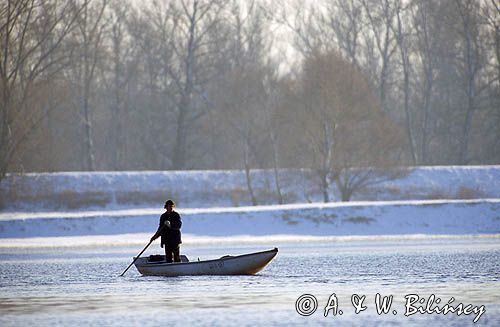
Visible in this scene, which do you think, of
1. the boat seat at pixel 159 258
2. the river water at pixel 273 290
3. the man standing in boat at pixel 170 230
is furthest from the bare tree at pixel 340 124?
the man standing in boat at pixel 170 230

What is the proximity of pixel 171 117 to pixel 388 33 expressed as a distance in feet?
52.2

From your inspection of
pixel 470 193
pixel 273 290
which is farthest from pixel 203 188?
pixel 273 290

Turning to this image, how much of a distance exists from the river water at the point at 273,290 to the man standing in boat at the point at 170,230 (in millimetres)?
811

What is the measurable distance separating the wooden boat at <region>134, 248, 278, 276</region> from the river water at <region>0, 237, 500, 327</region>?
0.26m

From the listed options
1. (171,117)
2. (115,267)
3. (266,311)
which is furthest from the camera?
(171,117)

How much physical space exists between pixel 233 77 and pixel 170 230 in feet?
106

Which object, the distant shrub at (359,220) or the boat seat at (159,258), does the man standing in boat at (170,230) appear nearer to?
the boat seat at (159,258)

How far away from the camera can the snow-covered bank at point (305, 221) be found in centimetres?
4394

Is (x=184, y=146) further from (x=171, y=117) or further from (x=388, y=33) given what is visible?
(x=388, y=33)

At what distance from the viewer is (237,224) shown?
44.6 m

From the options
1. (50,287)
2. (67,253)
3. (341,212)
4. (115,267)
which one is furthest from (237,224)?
(50,287)

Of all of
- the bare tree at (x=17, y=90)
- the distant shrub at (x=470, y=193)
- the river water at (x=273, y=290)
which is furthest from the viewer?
the distant shrub at (x=470, y=193)

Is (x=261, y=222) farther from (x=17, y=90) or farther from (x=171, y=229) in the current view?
(x=17, y=90)

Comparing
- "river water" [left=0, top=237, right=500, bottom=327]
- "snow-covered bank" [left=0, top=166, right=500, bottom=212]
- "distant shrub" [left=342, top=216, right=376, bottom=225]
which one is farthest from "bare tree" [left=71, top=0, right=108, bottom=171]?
"river water" [left=0, top=237, right=500, bottom=327]
